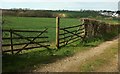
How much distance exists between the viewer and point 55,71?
1103 centimetres

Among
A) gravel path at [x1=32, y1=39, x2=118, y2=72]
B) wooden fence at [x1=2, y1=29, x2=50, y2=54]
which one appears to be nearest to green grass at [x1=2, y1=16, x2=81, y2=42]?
wooden fence at [x1=2, y1=29, x2=50, y2=54]

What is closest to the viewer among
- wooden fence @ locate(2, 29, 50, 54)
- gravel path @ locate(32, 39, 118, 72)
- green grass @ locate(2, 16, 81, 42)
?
gravel path @ locate(32, 39, 118, 72)

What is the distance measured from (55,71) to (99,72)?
1.86 metres

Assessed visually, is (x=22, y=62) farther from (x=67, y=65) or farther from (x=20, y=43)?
(x=20, y=43)

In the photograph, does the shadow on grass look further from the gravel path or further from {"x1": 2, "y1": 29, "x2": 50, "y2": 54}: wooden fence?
{"x1": 2, "y1": 29, "x2": 50, "y2": 54}: wooden fence

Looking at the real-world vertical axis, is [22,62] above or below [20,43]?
below

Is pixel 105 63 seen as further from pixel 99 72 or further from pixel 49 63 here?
pixel 49 63

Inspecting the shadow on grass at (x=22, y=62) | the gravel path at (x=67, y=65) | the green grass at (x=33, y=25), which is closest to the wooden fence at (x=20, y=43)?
the shadow on grass at (x=22, y=62)

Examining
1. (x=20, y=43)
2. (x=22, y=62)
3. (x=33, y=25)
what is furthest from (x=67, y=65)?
(x=33, y=25)

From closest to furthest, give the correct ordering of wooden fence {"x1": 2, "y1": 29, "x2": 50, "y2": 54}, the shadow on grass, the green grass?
the shadow on grass, wooden fence {"x1": 2, "y1": 29, "x2": 50, "y2": 54}, the green grass

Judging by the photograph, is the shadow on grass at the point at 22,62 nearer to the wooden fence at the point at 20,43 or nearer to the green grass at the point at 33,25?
the wooden fence at the point at 20,43

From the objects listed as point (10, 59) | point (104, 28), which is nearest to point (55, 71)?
point (10, 59)

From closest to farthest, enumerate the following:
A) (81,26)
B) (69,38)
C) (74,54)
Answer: (74,54) → (69,38) → (81,26)

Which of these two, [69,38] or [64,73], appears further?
[69,38]
